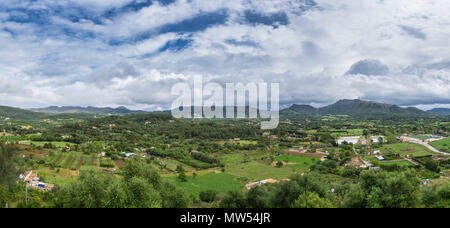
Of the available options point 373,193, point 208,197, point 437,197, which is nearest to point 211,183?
point 208,197

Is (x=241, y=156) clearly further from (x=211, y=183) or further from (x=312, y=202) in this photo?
(x=312, y=202)

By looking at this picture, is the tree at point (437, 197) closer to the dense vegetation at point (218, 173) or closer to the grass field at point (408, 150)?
the dense vegetation at point (218, 173)

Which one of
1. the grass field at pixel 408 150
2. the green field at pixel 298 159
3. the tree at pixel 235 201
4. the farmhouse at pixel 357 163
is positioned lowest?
the green field at pixel 298 159

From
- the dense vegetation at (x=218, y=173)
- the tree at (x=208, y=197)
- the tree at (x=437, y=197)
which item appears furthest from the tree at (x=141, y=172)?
the tree at (x=437, y=197)

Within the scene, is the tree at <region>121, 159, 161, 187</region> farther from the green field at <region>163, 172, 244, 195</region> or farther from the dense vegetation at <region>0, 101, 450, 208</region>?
the green field at <region>163, 172, 244, 195</region>
